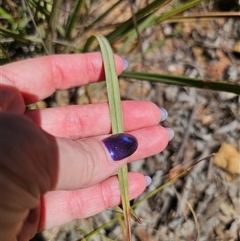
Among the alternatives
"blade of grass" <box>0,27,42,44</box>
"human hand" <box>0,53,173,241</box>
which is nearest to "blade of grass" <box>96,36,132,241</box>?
"human hand" <box>0,53,173,241</box>

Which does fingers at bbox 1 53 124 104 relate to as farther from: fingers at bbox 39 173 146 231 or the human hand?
fingers at bbox 39 173 146 231

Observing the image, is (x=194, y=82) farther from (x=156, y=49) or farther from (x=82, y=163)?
(x=156, y=49)

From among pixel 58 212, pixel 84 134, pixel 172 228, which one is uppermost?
pixel 84 134

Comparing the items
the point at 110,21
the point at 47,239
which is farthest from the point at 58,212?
the point at 110,21

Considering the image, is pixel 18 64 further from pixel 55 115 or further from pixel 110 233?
pixel 110 233

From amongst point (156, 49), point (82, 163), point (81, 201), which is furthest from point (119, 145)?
point (156, 49)
